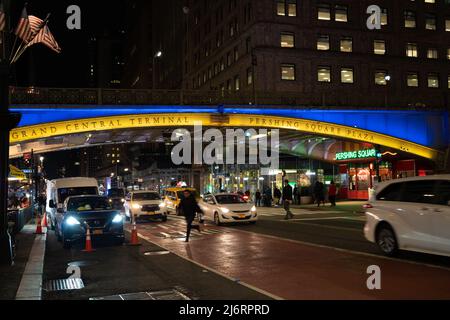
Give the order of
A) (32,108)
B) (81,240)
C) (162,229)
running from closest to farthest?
(81,240)
(162,229)
(32,108)

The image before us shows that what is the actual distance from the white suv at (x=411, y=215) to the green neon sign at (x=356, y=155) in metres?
29.2

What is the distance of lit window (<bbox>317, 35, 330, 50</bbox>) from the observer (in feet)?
179

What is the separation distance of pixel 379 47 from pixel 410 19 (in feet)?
17.8

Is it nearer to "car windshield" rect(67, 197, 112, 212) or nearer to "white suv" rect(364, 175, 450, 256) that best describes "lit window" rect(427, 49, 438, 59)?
"car windshield" rect(67, 197, 112, 212)

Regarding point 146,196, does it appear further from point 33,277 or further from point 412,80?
point 412,80

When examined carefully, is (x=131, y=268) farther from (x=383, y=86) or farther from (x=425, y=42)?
(x=425, y=42)

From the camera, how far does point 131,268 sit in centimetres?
1146

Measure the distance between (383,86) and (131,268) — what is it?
5168cm

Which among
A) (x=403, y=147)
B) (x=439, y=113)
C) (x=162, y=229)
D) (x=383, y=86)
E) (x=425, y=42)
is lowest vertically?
(x=162, y=229)

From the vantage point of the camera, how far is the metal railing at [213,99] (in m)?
30.9

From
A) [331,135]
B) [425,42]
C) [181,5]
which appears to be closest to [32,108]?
[331,135]

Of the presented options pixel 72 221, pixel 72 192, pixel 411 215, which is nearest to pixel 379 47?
pixel 72 192

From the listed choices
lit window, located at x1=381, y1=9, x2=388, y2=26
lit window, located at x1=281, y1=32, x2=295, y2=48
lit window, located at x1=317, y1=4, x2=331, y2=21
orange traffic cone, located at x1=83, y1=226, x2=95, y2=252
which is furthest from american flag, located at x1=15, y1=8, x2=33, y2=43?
lit window, located at x1=381, y1=9, x2=388, y2=26

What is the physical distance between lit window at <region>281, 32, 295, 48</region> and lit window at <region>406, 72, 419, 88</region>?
50.4 ft
